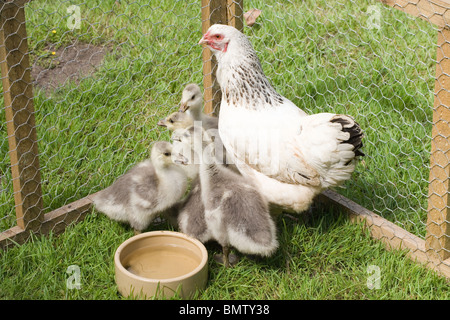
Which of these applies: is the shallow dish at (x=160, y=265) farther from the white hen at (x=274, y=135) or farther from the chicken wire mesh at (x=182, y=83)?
the chicken wire mesh at (x=182, y=83)

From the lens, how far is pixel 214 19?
12.2 ft

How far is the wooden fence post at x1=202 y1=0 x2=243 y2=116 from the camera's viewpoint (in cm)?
370

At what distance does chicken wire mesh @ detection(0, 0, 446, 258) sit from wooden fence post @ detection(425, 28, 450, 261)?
1.04 feet

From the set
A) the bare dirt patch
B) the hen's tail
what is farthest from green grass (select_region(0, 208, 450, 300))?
the bare dirt patch

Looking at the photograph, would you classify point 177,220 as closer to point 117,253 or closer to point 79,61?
point 117,253

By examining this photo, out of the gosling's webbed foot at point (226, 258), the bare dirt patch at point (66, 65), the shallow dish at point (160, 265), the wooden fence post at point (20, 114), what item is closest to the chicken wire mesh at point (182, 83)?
the bare dirt patch at point (66, 65)

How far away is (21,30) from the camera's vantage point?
3.01m

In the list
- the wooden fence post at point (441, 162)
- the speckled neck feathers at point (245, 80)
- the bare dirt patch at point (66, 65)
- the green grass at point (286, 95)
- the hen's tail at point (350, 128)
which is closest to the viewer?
the wooden fence post at point (441, 162)

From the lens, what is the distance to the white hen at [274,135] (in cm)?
315

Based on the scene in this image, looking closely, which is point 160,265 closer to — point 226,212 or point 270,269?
point 226,212

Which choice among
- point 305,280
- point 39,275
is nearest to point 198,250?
point 305,280

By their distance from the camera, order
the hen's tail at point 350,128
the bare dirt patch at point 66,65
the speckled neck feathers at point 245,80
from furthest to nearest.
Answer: the bare dirt patch at point 66,65 → the speckled neck feathers at point 245,80 → the hen's tail at point 350,128

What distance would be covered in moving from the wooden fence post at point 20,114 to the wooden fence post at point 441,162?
6.34 feet

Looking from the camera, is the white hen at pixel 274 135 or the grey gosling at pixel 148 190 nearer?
the white hen at pixel 274 135
